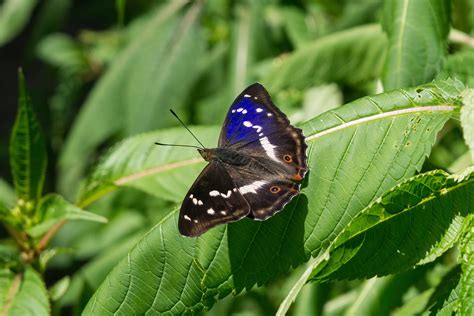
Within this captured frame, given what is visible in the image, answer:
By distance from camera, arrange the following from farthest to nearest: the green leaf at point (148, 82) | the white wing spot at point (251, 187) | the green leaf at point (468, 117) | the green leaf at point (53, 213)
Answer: the green leaf at point (148, 82) → the green leaf at point (53, 213) → the white wing spot at point (251, 187) → the green leaf at point (468, 117)

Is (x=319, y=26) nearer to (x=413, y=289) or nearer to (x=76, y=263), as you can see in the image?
(x=413, y=289)

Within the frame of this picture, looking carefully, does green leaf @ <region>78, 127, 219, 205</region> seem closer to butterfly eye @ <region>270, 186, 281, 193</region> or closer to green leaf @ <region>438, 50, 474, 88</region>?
butterfly eye @ <region>270, 186, 281, 193</region>

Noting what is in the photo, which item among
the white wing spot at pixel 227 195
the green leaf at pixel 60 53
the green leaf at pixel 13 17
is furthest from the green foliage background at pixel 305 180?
the green leaf at pixel 60 53

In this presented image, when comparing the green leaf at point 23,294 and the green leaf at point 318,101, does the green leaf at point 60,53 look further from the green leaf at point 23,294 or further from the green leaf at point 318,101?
the green leaf at point 23,294

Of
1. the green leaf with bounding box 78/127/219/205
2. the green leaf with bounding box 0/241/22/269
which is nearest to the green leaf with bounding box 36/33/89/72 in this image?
the green leaf with bounding box 78/127/219/205

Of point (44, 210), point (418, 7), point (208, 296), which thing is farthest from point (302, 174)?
point (44, 210)
